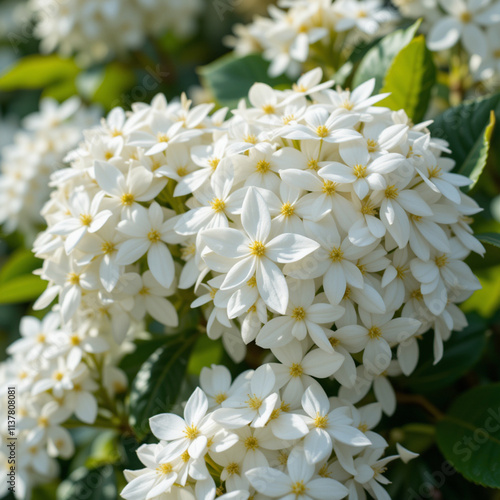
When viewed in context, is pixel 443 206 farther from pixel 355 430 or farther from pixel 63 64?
pixel 63 64

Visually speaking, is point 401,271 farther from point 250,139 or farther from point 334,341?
point 250,139

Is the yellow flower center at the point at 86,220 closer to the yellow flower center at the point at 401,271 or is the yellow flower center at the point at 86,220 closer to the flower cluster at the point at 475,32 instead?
the yellow flower center at the point at 401,271

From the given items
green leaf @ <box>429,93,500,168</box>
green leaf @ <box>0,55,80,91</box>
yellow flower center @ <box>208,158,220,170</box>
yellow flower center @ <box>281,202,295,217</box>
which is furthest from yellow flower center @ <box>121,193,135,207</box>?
green leaf @ <box>0,55,80,91</box>

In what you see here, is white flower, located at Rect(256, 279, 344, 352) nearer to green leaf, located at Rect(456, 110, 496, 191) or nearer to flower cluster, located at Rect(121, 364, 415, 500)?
flower cluster, located at Rect(121, 364, 415, 500)

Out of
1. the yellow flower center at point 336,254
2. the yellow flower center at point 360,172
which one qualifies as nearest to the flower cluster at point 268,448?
the yellow flower center at point 336,254

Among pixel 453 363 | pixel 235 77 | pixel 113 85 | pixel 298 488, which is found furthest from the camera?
pixel 113 85

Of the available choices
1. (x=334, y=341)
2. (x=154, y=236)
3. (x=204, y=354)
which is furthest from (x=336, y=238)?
(x=204, y=354)
